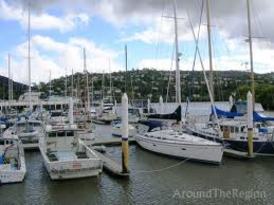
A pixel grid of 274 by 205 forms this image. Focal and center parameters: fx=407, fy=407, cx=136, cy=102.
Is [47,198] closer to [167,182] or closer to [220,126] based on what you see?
[167,182]

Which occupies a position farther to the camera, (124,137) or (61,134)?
(61,134)

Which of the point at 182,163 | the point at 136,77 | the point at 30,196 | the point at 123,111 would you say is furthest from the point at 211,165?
the point at 136,77

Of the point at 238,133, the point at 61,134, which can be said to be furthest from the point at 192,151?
the point at 61,134

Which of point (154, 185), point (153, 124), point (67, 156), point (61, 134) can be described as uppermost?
point (153, 124)

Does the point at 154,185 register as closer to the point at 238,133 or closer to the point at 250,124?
the point at 250,124

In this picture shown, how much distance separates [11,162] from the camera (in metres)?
25.7

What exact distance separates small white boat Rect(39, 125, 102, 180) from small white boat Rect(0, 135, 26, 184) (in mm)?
1544

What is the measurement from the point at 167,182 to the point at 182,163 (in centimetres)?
537

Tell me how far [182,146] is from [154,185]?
23.7ft

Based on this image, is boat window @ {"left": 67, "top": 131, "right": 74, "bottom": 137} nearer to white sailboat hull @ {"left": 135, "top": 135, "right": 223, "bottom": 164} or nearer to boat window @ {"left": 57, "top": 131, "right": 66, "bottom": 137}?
boat window @ {"left": 57, "top": 131, "right": 66, "bottom": 137}

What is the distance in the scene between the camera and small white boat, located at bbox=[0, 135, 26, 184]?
76.5 ft

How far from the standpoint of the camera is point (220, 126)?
3403 cm

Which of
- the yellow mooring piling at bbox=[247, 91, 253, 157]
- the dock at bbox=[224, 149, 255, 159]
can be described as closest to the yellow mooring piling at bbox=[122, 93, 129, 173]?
the dock at bbox=[224, 149, 255, 159]

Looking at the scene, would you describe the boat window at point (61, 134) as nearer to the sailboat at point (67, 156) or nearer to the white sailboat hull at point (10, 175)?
the sailboat at point (67, 156)
